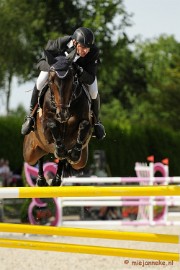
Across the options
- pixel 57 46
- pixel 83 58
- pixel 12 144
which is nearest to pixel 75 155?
pixel 83 58

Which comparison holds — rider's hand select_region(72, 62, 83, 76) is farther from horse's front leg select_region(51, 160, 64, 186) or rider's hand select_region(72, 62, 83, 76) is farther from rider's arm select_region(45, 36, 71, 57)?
horse's front leg select_region(51, 160, 64, 186)

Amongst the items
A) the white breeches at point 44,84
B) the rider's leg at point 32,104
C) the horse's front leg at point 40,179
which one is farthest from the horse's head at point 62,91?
the horse's front leg at point 40,179

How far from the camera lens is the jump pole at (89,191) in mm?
5605

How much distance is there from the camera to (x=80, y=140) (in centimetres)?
741

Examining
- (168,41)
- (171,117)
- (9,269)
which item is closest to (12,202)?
(9,269)

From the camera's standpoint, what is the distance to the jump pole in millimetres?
5605

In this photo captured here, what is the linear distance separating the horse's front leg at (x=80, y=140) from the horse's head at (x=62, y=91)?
289 millimetres

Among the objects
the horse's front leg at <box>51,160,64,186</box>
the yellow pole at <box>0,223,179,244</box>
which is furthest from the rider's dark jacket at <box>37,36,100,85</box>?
the yellow pole at <box>0,223,179,244</box>

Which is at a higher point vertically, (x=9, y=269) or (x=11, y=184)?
(x=11, y=184)

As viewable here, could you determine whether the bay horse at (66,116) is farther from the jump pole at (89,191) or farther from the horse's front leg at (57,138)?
the jump pole at (89,191)

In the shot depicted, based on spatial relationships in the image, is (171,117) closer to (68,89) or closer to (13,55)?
(13,55)

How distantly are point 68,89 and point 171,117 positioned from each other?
112 ft

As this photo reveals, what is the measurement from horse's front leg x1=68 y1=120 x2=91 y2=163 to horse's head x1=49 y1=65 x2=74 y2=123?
29 cm

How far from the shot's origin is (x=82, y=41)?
719 cm
